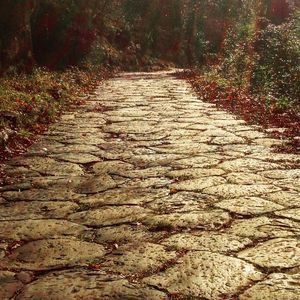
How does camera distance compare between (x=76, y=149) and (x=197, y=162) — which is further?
(x=76, y=149)

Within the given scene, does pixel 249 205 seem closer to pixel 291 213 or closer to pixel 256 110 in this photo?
pixel 291 213

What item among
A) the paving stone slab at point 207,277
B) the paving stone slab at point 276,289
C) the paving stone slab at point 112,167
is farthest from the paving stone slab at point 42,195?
the paving stone slab at point 276,289

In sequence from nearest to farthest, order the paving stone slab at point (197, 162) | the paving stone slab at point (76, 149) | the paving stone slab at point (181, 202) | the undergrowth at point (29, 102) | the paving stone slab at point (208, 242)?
the paving stone slab at point (208, 242), the paving stone slab at point (181, 202), the paving stone slab at point (197, 162), the paving stone slab at point (76, 149), the undergrowth at point (29, 102)

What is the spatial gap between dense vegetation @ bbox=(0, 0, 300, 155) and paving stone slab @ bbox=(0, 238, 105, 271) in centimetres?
344

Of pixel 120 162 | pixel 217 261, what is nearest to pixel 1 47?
pixel 120 162

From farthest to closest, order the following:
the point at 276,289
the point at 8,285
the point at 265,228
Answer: the point at 265,228 < the point at 8,285 < the point at 276,289

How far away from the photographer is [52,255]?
291cm

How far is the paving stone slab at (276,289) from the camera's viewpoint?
2.33 m

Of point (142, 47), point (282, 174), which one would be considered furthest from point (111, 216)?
point (142, 47)

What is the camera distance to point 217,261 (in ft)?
8.95

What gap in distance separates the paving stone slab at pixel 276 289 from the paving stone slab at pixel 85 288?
433 millimetres

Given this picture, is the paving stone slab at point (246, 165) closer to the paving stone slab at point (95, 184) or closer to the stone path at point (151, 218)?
the stone path at point (151, 218)

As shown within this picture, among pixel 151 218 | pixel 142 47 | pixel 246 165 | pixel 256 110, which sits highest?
pixel 142 47

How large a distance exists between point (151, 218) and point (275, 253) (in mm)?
989
